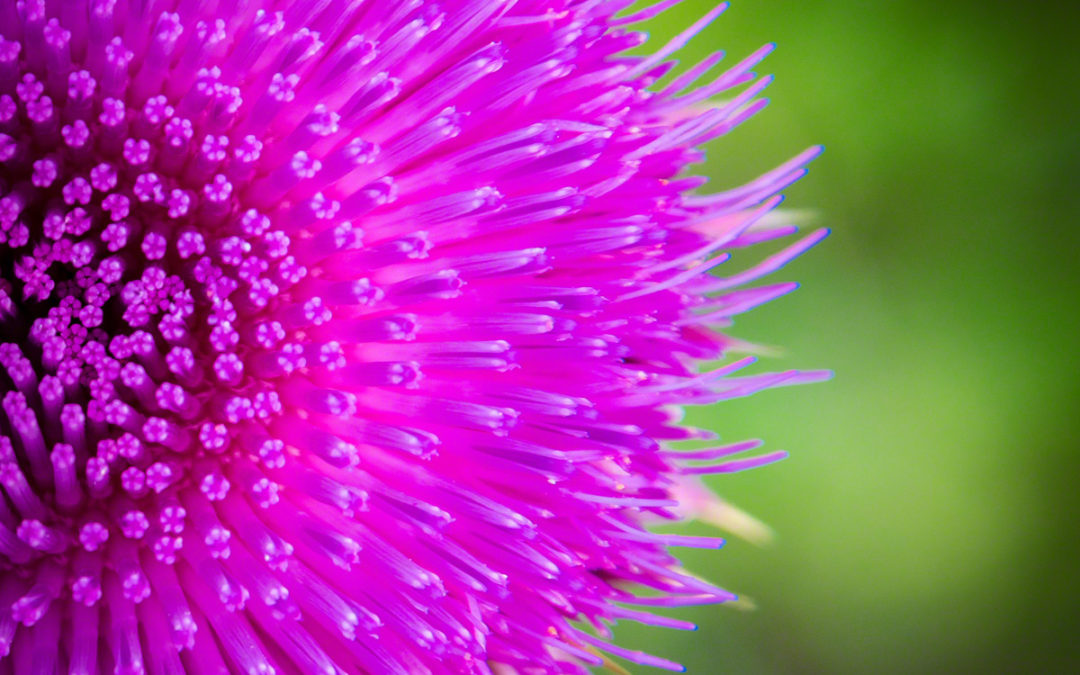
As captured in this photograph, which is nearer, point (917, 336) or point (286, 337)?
point (286, 337)

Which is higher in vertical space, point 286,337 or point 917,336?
point 917,336

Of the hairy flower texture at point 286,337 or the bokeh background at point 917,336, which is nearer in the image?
the hairy flower texture at point 286,337

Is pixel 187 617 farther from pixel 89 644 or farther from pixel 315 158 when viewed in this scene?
pixel 315 158

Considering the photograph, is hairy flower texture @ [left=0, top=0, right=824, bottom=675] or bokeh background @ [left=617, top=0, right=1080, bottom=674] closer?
hairy flower texture @ [left=0, top=0, right=824, bottom=675]

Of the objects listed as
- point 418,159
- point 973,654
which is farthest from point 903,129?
point 418,159
